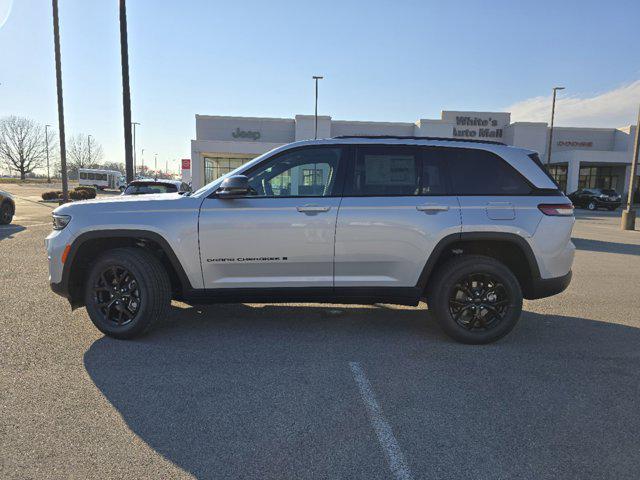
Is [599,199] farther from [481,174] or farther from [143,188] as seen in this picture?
[481,174]

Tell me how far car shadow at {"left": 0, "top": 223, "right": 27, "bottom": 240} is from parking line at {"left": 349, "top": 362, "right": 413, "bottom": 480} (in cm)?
1157

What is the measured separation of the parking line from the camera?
2.48 m

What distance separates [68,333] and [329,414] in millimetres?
3014

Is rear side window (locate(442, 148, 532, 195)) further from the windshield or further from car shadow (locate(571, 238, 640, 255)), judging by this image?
car shadow (locate(571, 238, 640, 255))

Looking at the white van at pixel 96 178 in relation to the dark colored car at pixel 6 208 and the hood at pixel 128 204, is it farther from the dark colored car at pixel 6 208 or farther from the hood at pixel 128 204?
the hood at pixel 128 204

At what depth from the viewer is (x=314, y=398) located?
3.26 metres

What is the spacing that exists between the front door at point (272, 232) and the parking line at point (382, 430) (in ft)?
3.66

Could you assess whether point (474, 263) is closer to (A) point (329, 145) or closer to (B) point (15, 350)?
(A) point (329, 145)

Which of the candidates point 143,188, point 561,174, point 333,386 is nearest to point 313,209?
point 333,386

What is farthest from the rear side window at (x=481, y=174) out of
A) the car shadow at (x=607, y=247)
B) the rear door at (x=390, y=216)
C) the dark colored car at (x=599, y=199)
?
the dark colored car at (x=599, y=199)

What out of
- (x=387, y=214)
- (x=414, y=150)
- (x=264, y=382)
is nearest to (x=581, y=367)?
(x=387, y=214)

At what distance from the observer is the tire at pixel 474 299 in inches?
170

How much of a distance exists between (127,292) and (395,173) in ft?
9.45

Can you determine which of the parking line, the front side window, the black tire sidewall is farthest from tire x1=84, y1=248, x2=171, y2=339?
the parking line
